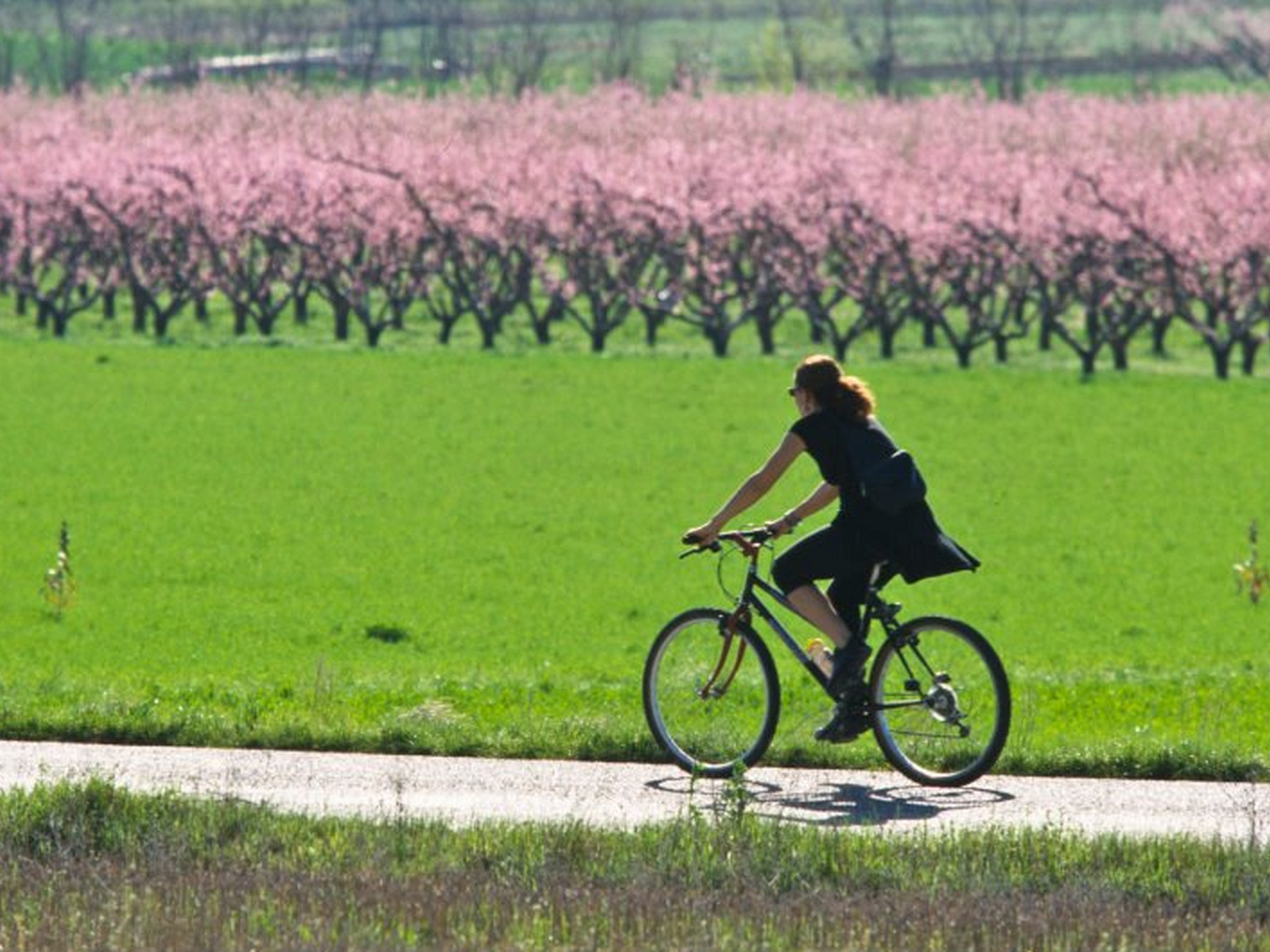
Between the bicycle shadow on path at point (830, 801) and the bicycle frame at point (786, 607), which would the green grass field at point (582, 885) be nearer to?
the bicycle shadow on path at point (830, 801)

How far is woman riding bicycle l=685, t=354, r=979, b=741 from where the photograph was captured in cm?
1130

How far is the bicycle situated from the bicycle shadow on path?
3.8 inches

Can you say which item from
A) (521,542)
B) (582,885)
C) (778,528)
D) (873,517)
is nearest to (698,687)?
(778,528)

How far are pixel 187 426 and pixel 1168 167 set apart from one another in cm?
4295

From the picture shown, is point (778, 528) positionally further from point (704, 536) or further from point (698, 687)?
point (698, 687)

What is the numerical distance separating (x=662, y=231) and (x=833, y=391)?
184ft

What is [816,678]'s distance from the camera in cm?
1179

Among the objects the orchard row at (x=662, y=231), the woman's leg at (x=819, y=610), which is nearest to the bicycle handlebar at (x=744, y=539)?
the woman's leg at (x=819, y=610)

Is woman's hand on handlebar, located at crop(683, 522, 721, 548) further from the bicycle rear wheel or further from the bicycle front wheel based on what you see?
the bicycle rear wheel

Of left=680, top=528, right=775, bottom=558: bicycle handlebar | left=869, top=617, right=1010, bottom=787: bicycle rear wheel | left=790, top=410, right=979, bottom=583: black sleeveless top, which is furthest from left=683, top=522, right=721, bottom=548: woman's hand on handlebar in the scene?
left=869, top=617, right=1010, bottom=787: bicycle rear wheel

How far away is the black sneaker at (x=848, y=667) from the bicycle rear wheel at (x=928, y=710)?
0.21 ft

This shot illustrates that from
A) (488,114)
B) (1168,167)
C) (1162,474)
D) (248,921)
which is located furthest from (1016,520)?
(488,114)

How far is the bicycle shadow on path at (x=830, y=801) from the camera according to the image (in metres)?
10.6

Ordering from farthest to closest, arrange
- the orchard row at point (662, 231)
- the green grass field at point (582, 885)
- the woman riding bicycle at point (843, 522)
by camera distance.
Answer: the orchard row at point (662, 231) → the woman riding bicycle at point (843, 522) → the green grass field at point (582, 885)
